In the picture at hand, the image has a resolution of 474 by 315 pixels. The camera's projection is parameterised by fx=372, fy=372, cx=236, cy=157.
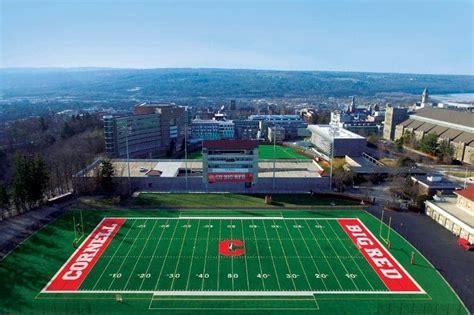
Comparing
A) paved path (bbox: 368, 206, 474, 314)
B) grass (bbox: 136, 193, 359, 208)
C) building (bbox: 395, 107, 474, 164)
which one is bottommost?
paved path (bbox: 368, 206, 474, 314)

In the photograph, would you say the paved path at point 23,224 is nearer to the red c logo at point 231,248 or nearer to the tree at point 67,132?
the red c logo at point 231,248

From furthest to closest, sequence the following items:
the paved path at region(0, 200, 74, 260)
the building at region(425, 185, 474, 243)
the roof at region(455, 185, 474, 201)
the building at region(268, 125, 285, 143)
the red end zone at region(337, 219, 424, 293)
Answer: the building at region(268, 125, 285, 143), the roof at region(455, 185, 474, 201), the building at region(425, 185, 474, 243), the paved path at region(0, 200, 74, 260), the red end zone at region(337, 219, 424, 293)

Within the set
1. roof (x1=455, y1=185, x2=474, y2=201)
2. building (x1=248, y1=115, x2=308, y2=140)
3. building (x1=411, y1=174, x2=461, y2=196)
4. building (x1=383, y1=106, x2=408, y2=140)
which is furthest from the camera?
building (x1=248, y1=115, x2=308, y2=140)

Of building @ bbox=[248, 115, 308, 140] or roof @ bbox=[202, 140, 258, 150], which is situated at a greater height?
roof @ bbox=[202, 140, 258, 150]

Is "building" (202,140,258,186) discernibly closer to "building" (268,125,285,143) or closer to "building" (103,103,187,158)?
"building" (103,103,187,158)

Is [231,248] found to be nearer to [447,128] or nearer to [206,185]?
[206,185]

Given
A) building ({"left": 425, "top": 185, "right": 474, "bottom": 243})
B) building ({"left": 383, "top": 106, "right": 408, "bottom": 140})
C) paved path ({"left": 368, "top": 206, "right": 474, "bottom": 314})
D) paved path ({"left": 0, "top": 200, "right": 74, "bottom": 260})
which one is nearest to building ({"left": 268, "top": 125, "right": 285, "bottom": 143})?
building ({"left": 383, "top": 106, "right": 408, "bottom": 140})

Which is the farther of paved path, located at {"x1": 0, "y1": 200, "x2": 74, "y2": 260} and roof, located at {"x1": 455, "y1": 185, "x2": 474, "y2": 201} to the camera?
roof, located at {"x1": 455, "y1": 185, "x2": 474, "y2": 201}

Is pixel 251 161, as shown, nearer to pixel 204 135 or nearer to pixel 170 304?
A: pixel 170 304
